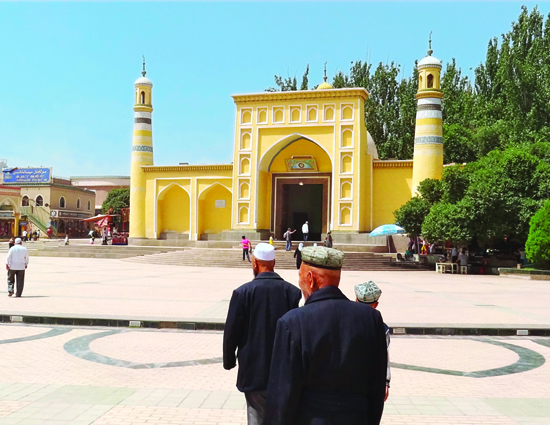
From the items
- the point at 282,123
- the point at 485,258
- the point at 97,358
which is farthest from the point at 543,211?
the point at 97,358

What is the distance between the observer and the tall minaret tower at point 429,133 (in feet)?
87.8

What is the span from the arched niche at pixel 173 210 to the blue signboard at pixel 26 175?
22.6 m

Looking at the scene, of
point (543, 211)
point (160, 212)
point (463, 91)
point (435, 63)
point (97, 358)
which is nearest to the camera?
point (97, 358)

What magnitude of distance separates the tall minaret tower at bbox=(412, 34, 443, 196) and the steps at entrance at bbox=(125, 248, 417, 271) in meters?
5.30

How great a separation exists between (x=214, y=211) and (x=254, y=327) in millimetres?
29147

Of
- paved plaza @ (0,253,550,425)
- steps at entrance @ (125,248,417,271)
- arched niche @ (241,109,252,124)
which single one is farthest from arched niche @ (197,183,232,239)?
paved plaza @ (0,253,550,425)

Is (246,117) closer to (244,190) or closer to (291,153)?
(291,153)

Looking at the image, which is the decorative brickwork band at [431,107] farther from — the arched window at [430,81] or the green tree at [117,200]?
the green tree at [117,200]

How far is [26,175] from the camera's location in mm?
52031

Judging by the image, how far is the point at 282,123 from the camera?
97.1ft

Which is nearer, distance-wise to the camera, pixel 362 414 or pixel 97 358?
pixel 362 414

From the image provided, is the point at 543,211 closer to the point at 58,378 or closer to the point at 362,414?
the point at 58,378

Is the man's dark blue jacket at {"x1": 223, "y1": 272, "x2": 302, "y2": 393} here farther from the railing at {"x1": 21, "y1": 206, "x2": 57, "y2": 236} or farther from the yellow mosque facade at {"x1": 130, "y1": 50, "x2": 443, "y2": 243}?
the railing at {"x1": 21, "y1": 206, "x2": 57, "y2": 236}

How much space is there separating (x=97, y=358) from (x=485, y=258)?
20.0 meters
